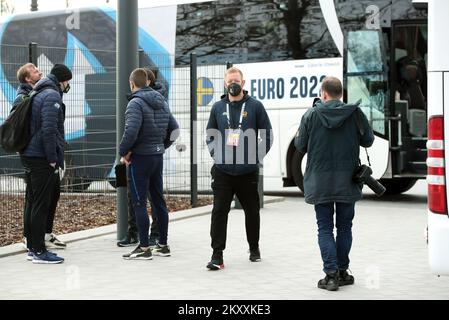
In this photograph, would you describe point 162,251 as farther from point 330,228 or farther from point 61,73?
point 330,228

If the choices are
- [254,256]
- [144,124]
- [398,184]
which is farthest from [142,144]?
[398,184]

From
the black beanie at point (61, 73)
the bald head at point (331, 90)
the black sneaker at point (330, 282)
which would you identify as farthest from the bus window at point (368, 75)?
the black sneaker at point (330, 282)

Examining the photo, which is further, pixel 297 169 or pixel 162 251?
pixel 297 169

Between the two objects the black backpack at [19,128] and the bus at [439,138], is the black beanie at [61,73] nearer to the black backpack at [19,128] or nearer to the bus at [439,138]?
the black backpack at [19,128]

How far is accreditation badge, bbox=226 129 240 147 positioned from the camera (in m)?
8.22

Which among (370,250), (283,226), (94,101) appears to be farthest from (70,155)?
(370,250)

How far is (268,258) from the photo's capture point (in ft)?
28.9

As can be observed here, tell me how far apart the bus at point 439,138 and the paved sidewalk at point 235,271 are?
0.96 metres

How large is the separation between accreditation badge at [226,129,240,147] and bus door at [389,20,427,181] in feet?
20.5

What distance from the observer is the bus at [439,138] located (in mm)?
6000

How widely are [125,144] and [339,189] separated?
7.53ft

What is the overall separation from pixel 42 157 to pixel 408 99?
24.4ft

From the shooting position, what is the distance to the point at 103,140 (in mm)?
14086
